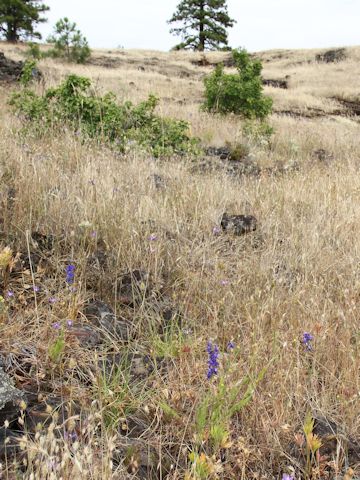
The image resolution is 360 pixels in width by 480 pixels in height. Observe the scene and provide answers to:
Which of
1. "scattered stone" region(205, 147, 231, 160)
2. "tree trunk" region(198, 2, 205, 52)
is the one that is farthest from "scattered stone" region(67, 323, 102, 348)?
"tree trunk" region(198, 2, 205, 52)

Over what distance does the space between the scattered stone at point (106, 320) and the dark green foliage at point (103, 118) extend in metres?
3.94

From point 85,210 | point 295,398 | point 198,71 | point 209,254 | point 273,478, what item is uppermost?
point 198,71

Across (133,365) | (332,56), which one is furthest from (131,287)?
(332,56)

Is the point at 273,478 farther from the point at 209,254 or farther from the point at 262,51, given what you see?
the point at 262,51

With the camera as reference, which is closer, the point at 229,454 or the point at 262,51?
the point at 229,454

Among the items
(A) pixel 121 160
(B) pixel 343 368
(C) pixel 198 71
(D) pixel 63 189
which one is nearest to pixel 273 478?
(B) pixel 343 368

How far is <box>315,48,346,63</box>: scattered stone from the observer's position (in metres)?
32.6

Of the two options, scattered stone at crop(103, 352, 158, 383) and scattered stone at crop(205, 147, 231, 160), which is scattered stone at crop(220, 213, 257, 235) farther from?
scattered stone at crop(205, 147, 231, 160)

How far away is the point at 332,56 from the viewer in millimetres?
33250

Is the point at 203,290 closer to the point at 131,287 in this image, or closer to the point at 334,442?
the point at 131,287

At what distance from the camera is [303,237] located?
3652mm

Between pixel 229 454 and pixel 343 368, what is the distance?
72 centimetres

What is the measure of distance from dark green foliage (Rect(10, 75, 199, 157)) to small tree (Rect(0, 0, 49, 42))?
1014 inches

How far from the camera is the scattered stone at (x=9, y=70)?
40.8 ft
